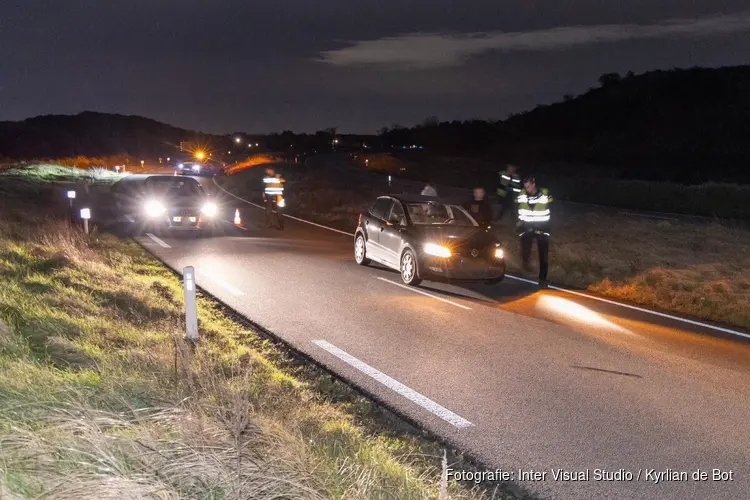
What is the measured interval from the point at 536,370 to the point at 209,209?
1449 cm

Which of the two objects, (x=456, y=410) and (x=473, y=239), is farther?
(x=473, y=239)

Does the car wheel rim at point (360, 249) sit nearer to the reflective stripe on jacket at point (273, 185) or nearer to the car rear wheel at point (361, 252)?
the car rear wheel at point (361, 252)

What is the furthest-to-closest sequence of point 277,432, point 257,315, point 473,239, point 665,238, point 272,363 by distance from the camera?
point 665,238, point 473,239, point 257,315, point 272,363, point 277,432

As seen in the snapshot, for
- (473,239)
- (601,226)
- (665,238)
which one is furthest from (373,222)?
(601,226)

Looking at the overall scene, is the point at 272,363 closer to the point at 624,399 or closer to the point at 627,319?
the point at 624,399

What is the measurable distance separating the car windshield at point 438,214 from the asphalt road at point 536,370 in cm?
127

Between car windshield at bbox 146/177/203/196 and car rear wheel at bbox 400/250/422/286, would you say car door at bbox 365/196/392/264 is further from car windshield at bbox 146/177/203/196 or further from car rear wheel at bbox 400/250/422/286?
car windshield at bbox 146/177/203/196

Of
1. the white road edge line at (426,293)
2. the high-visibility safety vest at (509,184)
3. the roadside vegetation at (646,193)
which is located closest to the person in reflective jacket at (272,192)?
the high-visibility safety vest at (509,184)

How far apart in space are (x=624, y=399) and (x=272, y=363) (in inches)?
140

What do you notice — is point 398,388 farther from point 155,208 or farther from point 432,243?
point 155,208

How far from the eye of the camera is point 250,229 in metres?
22.9

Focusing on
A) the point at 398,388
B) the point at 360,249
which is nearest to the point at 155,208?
the point at 360,249

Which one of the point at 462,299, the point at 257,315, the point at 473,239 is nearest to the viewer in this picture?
the point at 257,315

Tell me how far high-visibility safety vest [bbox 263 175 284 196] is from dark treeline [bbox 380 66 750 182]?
4034 cm
